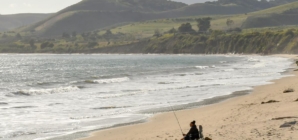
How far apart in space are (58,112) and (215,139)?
13.2m

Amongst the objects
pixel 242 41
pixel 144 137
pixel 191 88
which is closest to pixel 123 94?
pixel 191 88

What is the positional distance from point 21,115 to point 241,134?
45.3 ft

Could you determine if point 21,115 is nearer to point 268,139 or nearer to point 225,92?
point 268,139

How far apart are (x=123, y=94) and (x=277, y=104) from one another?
15626 mm

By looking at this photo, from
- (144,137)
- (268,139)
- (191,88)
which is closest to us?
(268,139)

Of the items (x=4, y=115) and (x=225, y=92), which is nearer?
(x=4, y=115)

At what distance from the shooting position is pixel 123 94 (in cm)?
3644

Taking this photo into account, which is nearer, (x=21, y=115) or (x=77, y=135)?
(x=77, y=135)

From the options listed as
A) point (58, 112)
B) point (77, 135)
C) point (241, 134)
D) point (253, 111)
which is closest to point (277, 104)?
point (253, 111)

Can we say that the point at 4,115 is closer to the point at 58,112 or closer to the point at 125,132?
the point at 58,112

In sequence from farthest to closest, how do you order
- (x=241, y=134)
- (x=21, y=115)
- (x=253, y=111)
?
(x=21, y=115) → (x=253, y=111) → (x=241, y=134)

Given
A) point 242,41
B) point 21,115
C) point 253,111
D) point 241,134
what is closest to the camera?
point 241,134

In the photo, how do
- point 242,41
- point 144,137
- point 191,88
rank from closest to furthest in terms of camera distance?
1. point 144,137
2. point 191,88
3. point 242,41

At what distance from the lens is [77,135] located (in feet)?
63.7
